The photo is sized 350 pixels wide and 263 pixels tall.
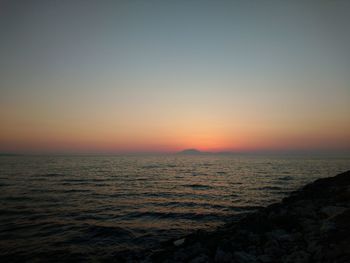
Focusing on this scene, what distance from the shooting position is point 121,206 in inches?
687

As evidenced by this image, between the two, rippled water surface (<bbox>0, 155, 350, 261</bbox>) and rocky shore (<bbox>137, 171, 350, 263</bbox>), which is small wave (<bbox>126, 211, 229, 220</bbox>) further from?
rocky shore (<bbox>137, 171, 350, 263</bbox>)

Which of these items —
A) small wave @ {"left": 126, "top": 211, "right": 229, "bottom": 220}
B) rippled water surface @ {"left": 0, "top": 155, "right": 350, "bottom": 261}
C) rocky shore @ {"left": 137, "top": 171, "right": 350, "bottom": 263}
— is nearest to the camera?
rocky shore @ {"left": 137, "top": 171, "right": 350, "bottom": 263}

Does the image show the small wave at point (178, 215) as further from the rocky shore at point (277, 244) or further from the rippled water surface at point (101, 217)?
the rocky shore at point (277, 244)

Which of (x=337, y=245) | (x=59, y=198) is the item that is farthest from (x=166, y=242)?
(x=59, y=198)

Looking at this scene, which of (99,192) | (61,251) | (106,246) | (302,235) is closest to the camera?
(302,235)

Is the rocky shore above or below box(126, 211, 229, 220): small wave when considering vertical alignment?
above

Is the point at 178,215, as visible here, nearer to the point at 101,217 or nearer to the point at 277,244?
the point at 101,217

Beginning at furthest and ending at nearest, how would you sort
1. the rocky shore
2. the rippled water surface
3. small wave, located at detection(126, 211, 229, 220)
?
small wave, located at detection(126, 211, 229, 220) → the rippled water surface → the rocky shore

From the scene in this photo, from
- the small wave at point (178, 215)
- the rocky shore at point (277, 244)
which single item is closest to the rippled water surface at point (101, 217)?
the small wave at point (178, 215)

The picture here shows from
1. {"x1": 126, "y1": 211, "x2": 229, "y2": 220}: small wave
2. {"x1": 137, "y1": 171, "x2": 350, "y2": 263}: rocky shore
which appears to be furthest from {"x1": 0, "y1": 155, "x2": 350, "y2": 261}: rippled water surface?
{"x1": 137, "y1": 171, "x2": 350, "y2": 263}: rocky shore

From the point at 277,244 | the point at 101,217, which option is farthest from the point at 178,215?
the point at 277,244

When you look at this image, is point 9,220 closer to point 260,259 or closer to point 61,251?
point 61,251

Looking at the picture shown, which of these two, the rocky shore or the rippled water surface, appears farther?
the rippled water surface

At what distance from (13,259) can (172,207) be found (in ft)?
35.7
